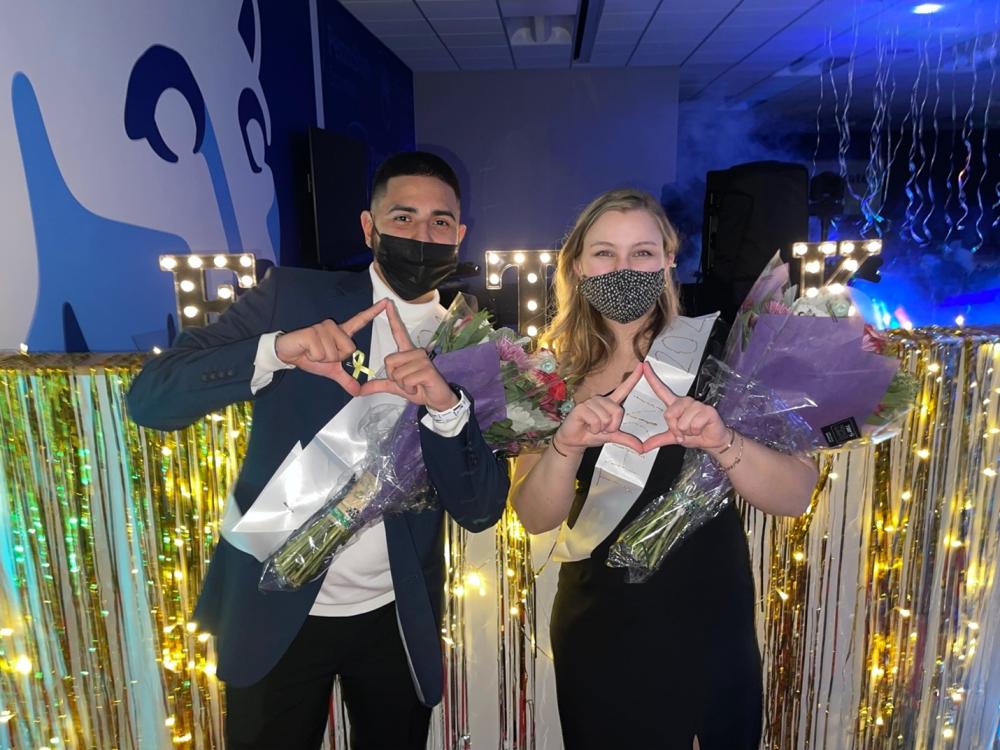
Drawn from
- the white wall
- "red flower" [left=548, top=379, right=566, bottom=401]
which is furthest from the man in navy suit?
the white wall

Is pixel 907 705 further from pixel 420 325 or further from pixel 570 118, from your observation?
pixel 570 118

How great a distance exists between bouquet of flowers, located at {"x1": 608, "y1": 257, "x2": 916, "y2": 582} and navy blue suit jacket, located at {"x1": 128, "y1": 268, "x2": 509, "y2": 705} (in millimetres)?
341

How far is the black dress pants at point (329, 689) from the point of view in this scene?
1.37 meters

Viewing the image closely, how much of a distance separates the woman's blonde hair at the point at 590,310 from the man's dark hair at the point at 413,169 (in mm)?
298

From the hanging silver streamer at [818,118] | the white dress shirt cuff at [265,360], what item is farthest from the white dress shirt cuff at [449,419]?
the hanging silver streamer at [818,118]

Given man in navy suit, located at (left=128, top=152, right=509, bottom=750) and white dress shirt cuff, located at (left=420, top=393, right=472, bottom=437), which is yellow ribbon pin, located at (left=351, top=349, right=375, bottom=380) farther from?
→ white dress shirt cuff, located at (left=420, top=393, right=472, bottom=437)

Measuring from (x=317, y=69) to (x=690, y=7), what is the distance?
10.3ft

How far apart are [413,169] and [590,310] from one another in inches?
19.9

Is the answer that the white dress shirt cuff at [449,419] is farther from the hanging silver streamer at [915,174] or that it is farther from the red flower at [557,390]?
the hanging silver streamer at [915,174]

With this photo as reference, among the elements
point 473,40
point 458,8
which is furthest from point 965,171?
point 458,8

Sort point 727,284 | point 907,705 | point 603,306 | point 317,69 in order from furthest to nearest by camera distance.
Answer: point 727,284 < point 317,69 < point 907,705 < point 603,306

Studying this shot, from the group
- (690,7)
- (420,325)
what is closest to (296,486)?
(420,325)

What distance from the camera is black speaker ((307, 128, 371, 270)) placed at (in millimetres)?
4324

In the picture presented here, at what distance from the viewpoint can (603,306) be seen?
1.47m
